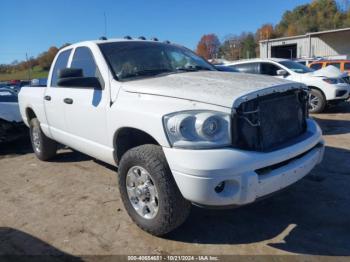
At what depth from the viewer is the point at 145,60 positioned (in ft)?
13.9

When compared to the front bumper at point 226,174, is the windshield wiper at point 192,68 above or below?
above

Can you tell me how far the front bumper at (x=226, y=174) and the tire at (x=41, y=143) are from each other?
145 inches

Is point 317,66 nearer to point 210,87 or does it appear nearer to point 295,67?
point 295,67

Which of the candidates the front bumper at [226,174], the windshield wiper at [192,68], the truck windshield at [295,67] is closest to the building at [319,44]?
the truck windshield at [295,67]

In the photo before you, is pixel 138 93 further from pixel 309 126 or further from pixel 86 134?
pixel 309 126

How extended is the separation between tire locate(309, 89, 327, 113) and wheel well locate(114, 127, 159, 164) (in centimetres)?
782

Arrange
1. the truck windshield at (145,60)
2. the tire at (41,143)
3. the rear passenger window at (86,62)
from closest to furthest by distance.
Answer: the truck windshield at (145,60) < the rear passenger window at (86,62) < the tire at (41,143)

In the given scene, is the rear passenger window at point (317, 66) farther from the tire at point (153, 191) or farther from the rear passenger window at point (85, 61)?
the tire at point (153, 191)

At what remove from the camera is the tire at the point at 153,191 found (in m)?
2.98

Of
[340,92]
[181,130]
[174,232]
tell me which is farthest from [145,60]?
[340,92]

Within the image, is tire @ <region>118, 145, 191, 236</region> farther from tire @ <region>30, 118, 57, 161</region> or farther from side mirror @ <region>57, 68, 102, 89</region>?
tire @ <region>30, 118, 57, 161</region>

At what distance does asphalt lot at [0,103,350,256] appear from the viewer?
3.18 metres

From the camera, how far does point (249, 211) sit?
3.80 m

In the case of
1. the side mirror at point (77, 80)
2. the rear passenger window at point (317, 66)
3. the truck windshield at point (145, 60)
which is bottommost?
the rear passenger window at point (317, 66)
